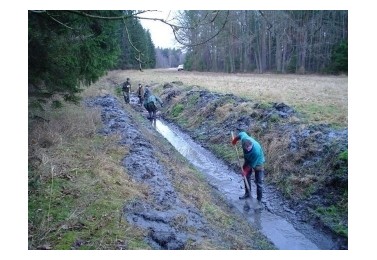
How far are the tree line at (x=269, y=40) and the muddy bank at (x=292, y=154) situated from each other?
2241 mm

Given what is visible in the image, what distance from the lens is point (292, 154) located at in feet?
32.3

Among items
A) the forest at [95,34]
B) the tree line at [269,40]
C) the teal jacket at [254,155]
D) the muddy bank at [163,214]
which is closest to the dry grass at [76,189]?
the muddy bank at [163,214]

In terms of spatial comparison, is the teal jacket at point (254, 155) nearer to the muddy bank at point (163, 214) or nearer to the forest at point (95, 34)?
the muddy bank at point (163, 214)

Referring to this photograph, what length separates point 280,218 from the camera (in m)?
7.63

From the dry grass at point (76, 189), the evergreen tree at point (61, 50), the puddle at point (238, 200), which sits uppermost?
the evergreen tree at point (61, 50)

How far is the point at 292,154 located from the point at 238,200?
249cm

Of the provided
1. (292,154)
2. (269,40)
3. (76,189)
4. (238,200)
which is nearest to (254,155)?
(238,200)

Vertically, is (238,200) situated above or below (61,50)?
below

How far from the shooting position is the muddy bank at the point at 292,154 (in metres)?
7.74

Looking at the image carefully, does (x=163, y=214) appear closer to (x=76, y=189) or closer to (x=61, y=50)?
(x=76, y=189)

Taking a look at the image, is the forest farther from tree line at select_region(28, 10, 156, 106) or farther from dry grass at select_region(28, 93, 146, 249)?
dry grass at select_region(28, 93, 146, 249)

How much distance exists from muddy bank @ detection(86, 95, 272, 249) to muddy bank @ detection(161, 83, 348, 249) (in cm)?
230

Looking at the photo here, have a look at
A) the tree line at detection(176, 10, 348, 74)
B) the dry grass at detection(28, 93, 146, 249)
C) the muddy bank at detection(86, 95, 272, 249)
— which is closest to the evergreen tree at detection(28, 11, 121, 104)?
the dry grass at detection(28, 93, 146, 249)
